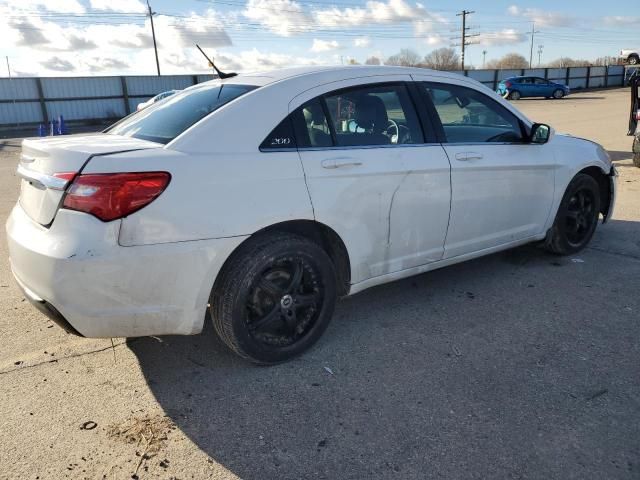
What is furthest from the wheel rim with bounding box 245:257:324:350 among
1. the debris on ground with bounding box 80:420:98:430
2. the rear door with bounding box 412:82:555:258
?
the rear door with bounding box 412:82:555:258

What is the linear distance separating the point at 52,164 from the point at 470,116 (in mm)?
2995

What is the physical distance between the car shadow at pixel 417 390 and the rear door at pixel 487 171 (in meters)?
0.53

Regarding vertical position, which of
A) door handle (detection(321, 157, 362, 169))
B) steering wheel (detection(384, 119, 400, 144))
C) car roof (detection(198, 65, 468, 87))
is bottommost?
door handle (detection(321, 157, 362, 169))

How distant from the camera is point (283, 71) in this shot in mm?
3537

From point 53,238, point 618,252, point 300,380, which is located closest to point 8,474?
point 53,238

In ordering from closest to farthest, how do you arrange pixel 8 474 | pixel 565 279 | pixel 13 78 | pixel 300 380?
pixel 8 474
pixel 300 380
pixel 565 279
pixel 13 78

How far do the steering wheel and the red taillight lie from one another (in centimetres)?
166

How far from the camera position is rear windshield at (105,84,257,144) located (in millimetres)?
3113

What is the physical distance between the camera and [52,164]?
275 centimetres

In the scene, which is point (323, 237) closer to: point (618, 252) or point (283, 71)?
point (283, 71)

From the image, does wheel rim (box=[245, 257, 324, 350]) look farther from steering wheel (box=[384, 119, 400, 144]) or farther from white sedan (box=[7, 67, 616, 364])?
steering wheel (box=[384, 119, 400, 144])

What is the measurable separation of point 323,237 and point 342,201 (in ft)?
0.95

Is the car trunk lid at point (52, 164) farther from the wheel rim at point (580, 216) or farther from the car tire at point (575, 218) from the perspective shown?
the wheel rim at point (580, 216)

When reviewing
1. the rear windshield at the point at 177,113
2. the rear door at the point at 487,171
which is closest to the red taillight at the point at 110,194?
the rear windshield at the point at 177,113
